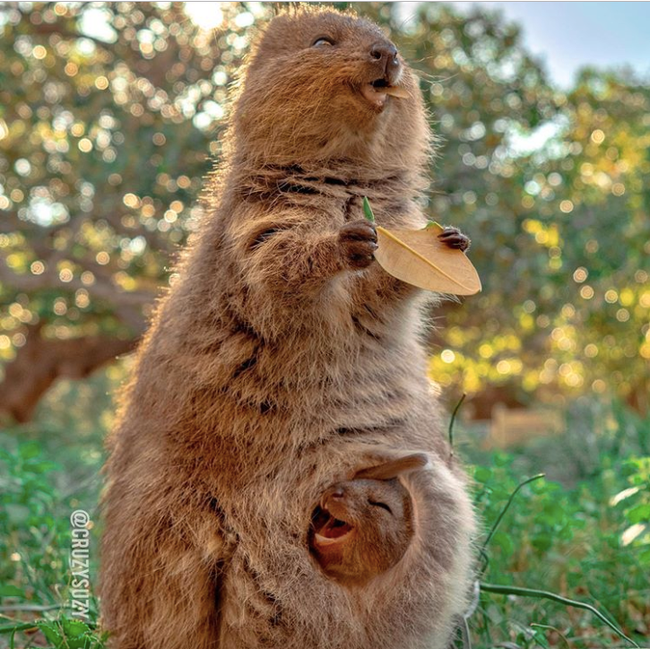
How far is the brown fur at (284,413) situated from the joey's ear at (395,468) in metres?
0.04

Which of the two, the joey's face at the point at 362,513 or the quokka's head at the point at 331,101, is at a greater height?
the quokka's head at the point at 331,101

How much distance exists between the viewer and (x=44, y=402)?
56.5 feet

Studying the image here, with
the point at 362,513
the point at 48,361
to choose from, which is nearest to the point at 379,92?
the point at 362,513

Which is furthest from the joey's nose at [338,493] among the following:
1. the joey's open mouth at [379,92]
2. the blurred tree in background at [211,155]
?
the blurred tree in background at [211,155]

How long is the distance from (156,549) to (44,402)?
1614cm

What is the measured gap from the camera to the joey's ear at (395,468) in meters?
2.10

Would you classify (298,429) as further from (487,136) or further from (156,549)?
(487,136)

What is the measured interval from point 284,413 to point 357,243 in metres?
0.53

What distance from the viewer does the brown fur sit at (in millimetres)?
2055

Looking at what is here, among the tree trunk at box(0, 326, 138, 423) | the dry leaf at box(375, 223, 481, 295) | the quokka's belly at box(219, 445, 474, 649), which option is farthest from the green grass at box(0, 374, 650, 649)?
the tree trunk at box(0, 326, 138, 423)

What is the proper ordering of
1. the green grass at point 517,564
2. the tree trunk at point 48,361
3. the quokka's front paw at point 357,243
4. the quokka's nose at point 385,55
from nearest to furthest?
the quokka's front paw at point 357,243 → the quokka's nose at point 385,55 → the green grass at point 517,564 → the tree trunk at point 48,361

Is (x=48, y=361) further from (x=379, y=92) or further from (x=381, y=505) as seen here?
(x=381, y=505)

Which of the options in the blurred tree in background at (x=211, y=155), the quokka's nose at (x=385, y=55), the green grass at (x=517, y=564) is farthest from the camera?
the blurred tree in background at (x=211, y=155)

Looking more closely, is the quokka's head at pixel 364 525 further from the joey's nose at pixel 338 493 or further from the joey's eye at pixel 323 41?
the joey's eye at pixel 323 41
